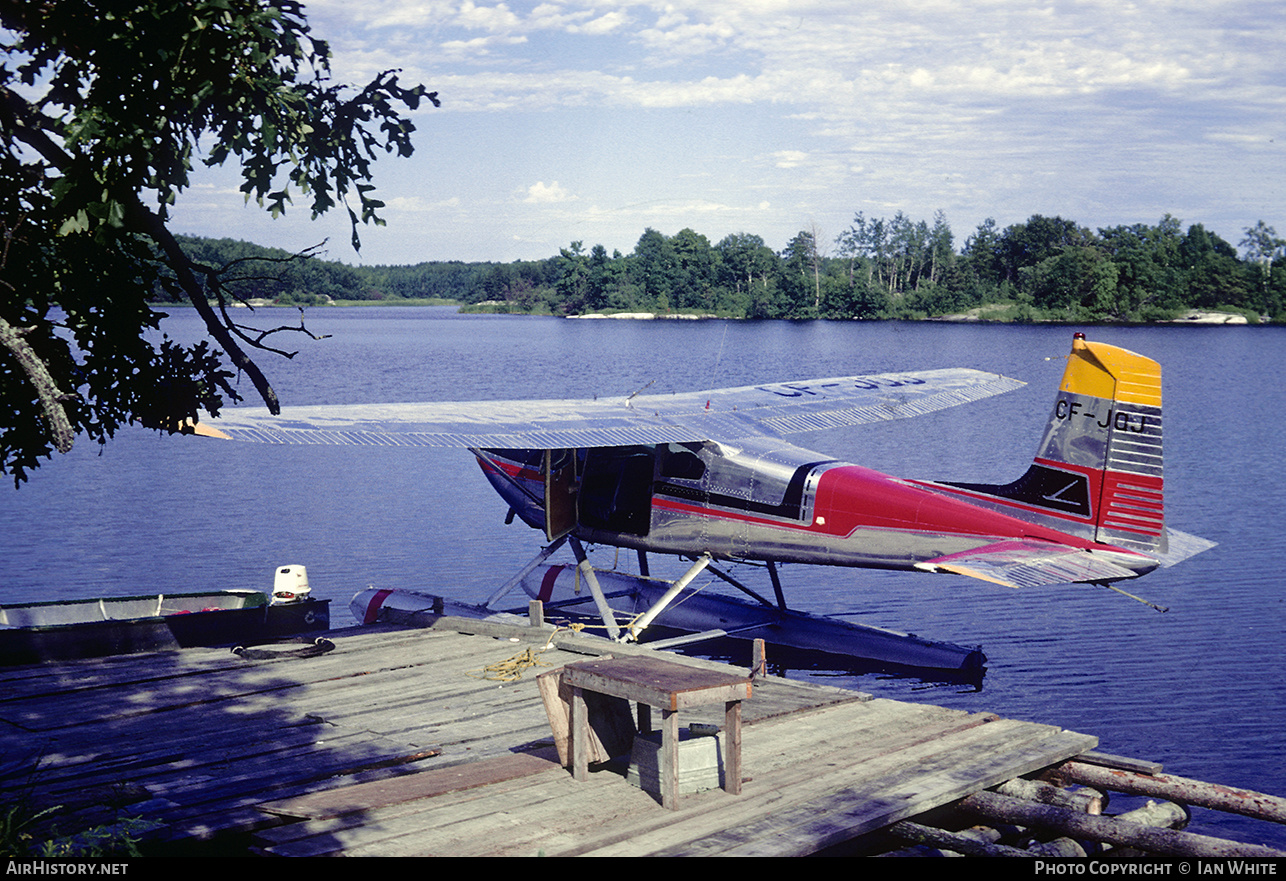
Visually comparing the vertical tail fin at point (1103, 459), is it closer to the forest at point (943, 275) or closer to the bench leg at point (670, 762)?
the bench leg at point (670, 762)

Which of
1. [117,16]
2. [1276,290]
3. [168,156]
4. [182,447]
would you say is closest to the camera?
[117,16]

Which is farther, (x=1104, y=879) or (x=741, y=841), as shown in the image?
(x=1104, y=879)

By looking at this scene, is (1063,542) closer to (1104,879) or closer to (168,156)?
(1104,879)

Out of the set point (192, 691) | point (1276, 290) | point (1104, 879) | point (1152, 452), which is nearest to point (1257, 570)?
point (1152, 452)

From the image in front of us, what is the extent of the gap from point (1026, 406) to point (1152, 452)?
87.2 feet

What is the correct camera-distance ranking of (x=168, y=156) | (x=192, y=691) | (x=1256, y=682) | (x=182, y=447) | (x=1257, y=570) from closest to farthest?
(x=168, y=156)
(x=192, y=691)
(x=1256, y=682)
(x=1257, y=570)
(x=182, y=447)

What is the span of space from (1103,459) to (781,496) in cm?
282

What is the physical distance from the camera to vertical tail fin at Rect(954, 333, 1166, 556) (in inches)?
373

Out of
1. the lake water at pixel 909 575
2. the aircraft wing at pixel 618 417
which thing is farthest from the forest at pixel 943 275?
the aircraft wing at pixel 618 417

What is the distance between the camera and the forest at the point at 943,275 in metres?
103

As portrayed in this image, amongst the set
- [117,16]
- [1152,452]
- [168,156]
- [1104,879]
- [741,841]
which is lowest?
[1104,879]

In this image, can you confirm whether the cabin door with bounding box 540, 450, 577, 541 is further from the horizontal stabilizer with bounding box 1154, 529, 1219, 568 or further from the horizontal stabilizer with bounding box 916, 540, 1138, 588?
the horizontal stabilizer with bounding box 1154, 529, 1219, 568

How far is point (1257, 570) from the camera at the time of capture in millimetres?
15609

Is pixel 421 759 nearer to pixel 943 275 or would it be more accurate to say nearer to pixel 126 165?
pixel 126 165
